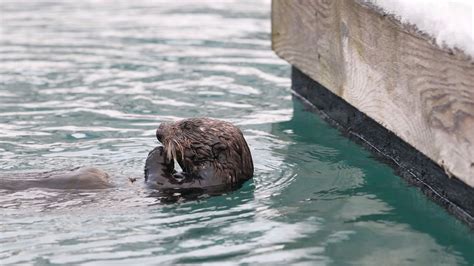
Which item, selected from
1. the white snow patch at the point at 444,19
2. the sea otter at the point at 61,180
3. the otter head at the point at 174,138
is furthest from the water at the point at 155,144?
the white snow patch at the point at 444,19

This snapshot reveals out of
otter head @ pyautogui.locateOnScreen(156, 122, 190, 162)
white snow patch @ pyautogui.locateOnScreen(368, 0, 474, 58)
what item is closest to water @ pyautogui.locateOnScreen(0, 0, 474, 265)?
otter head @ pyautogui.locateOnScreen(156, 122, 190, 162)

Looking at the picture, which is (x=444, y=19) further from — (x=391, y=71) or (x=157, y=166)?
(x=157, y=166)

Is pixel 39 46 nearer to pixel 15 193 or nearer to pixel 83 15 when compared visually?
pixel 83 15

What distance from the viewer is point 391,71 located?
5.96 m

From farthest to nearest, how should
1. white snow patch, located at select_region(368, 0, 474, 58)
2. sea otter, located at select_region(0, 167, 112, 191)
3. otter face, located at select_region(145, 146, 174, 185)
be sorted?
1. otter face, located at select_region(145, 146, 174, 185)
2. sea otter, located at select_region(0, 167, 112, 191)
3. white snow patch, located at select_region(368, 0, 474, 58)

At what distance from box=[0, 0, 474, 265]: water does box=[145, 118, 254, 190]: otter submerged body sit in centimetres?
12

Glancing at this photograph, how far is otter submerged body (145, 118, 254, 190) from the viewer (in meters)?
5.97

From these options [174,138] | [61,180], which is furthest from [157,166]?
[61,180]

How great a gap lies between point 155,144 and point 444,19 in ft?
8.41

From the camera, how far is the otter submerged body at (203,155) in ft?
19.6

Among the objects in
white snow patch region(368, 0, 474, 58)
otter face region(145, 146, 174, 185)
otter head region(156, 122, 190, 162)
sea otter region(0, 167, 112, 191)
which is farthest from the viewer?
otter head region(156, 122, 190, 162)

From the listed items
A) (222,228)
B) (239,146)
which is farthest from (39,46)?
(222,228)

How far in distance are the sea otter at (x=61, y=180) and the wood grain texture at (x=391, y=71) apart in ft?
5.43

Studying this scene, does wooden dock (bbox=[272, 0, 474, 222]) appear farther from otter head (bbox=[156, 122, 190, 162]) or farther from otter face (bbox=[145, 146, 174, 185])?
otter face (bbox=[145, 146, 174, 185])
